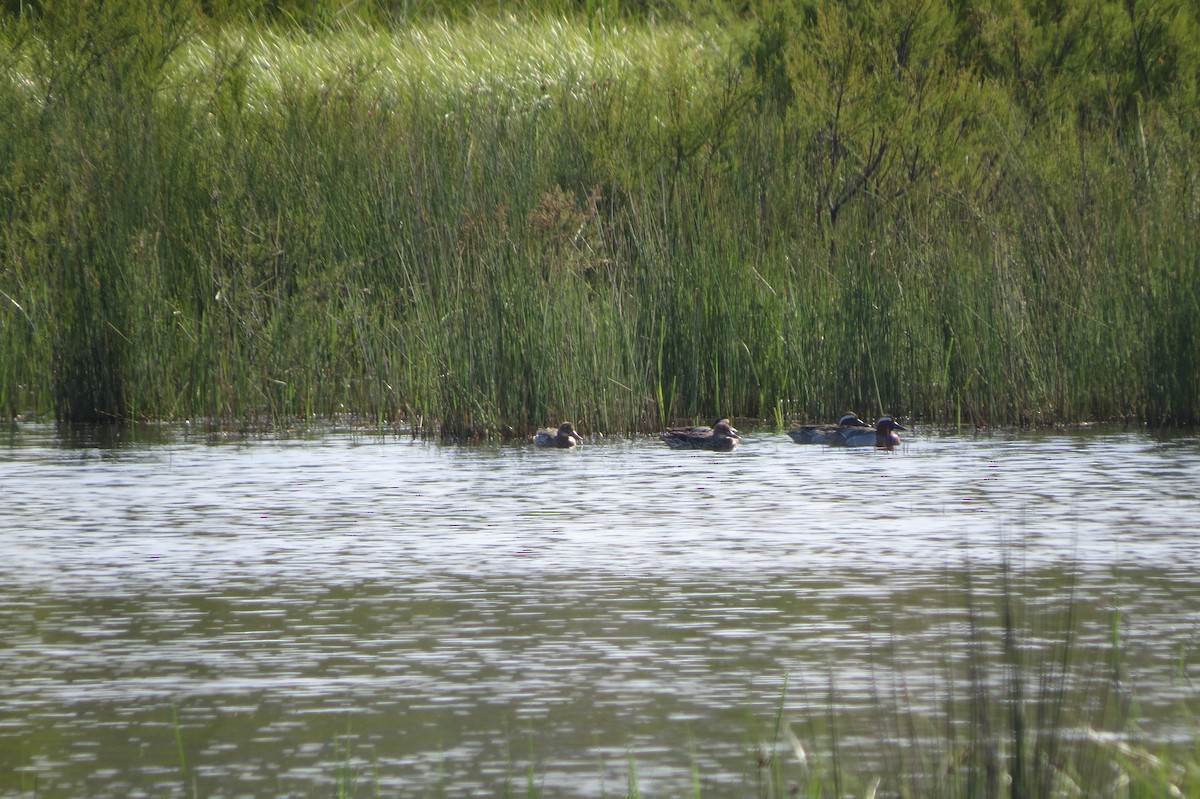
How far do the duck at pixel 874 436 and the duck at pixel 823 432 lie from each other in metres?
0.04

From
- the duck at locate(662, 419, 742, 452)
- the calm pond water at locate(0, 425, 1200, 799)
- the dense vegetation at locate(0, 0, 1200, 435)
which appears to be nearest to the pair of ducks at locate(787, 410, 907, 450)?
the calm pond water at locate(0, 425, 1200, 799)

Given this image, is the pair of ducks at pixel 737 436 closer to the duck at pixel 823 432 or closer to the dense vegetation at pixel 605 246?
the duck at pixel 823 432

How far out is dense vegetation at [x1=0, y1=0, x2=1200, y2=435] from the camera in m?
11.1

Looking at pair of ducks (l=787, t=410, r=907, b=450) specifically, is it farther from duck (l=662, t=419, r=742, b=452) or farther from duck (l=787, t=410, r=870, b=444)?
duck (l=662, t=419, r=742, b=452)

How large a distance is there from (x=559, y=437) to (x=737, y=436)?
2.96 ft

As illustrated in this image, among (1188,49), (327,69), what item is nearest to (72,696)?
(1188,49)

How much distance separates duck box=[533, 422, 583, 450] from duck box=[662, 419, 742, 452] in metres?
0.53

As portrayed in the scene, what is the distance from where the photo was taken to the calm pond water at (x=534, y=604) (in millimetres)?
4504

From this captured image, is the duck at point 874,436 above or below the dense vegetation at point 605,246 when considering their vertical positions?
below

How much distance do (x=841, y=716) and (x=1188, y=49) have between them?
14.3 m

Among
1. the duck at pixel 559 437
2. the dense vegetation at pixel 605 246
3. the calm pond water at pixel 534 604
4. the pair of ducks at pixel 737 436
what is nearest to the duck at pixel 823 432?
the pair of ducks at pixel 737 436

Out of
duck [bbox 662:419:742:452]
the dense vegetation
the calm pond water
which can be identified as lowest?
the calm pond water

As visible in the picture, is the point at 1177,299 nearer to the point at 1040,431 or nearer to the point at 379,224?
the point at 1040,431

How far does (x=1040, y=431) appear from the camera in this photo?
35.8 ft
